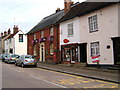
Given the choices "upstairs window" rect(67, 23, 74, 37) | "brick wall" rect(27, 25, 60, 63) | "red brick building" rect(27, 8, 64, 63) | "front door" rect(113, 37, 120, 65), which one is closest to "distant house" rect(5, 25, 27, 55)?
"brick wall" rect(27, 25, 60, 63)

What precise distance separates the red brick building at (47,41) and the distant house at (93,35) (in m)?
1.41

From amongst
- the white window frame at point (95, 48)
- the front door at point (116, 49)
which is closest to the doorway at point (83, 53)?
the white window frame at point (95, 48)

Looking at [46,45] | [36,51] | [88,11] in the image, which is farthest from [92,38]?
[36,51]

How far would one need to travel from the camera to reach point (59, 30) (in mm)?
24797

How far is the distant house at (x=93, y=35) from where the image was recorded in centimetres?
1588

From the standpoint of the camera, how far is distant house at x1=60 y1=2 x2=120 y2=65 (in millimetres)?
15875

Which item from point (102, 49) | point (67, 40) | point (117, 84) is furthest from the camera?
point (67, 40)

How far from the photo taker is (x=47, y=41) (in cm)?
2769

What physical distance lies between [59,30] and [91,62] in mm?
8079

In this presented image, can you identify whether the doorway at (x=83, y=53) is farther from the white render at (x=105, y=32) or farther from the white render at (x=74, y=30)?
the white render at (x=74, y=30)

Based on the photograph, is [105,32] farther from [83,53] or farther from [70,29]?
[70,29]

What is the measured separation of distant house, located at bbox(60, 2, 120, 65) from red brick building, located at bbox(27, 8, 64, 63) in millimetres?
1406

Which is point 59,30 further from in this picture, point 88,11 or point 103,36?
point 103,36

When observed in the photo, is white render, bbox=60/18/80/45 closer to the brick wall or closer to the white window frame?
the brick wall
